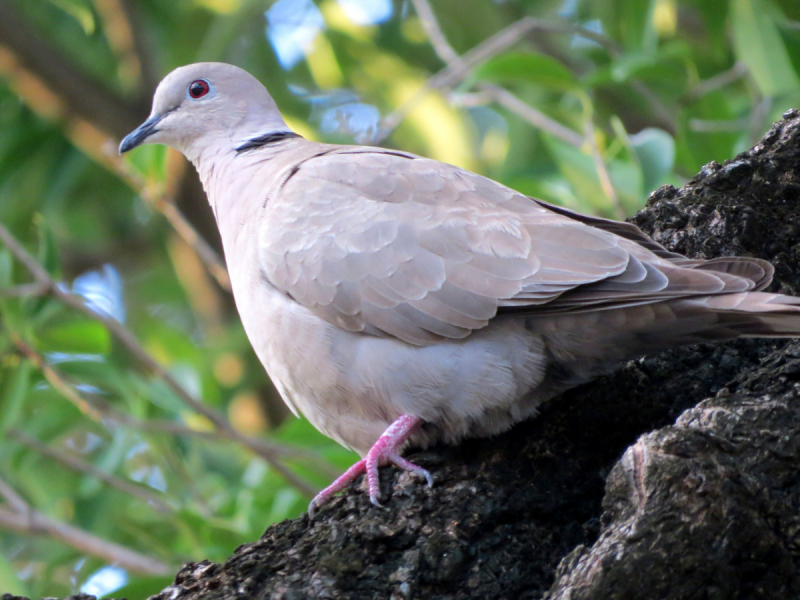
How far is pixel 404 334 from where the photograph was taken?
9.20 feet

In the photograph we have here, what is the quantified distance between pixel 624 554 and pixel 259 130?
111 inches

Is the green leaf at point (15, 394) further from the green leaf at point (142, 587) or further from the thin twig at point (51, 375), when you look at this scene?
the green leaf at point (142, 587)

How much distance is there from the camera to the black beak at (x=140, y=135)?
14.0 ft

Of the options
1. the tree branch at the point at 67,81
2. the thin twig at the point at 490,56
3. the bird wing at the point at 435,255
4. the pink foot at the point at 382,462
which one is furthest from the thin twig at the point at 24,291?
the tree branch at the point at 67,81

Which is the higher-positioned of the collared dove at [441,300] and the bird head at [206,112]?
the bird head at [206,112]

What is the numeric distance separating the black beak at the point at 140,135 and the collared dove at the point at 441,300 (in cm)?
119

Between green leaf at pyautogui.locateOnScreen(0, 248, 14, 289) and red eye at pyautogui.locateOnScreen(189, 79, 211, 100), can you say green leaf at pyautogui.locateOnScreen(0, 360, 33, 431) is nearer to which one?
green leaf at pyautogui.locateOnScreen(0, 248, 14, 289)

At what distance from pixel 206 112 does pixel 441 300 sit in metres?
1.99

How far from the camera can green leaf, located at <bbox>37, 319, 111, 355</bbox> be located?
456cm

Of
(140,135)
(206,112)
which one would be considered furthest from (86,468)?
(206,112)

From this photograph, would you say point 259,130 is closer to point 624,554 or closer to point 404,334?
point 404,334

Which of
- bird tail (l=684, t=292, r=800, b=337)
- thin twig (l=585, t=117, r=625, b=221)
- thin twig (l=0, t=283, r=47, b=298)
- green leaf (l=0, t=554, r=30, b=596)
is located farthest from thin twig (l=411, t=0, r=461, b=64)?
green leaf (l=0, t=554, r=30, b=596)

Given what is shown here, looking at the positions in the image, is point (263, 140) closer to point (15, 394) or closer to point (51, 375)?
point (51, 375)

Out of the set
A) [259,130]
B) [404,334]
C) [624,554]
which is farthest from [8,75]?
[624,554]
